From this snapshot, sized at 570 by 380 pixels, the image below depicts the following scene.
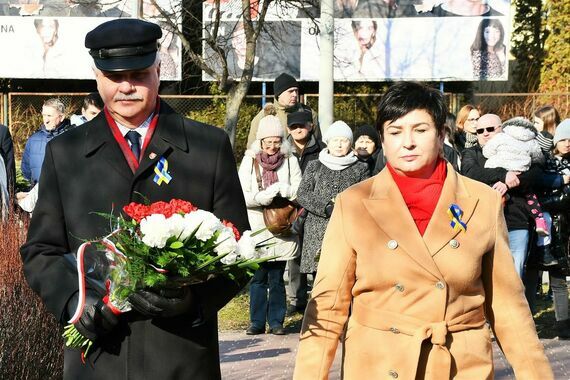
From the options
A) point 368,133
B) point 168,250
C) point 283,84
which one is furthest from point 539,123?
point 168,250

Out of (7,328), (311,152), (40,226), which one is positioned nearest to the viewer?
(40,226)

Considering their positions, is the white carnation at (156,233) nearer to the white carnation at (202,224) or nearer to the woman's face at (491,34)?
the white carnation at (202,224)

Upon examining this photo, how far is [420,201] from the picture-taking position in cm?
417

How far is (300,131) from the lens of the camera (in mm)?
10938

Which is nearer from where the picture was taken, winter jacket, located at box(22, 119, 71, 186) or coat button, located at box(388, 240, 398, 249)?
coat button, located at box(388, 240, 398, 249)

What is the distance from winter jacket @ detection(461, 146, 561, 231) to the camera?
933cm

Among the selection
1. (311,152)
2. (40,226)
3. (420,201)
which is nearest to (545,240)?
(311,152)

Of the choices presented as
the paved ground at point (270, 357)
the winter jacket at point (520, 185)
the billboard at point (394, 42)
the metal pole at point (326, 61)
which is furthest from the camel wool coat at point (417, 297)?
the billboard at point (394, 42)

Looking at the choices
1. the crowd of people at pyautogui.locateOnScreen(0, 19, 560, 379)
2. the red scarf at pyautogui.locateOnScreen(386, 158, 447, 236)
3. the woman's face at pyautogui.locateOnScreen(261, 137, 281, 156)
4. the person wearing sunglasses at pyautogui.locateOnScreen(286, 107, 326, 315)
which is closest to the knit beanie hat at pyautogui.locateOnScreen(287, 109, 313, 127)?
the person wearing sunglasses at pyautogui.locateOnScreen(286, 107, 326, 315)

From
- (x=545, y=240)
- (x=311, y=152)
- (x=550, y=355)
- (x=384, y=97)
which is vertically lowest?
(x=550, y=355)

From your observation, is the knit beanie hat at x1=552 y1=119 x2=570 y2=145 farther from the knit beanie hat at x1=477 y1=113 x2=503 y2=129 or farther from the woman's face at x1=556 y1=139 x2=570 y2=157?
the knit beanie hat at x1=477 y1=113 x2=503 y2=129

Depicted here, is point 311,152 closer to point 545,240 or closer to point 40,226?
point 545,240

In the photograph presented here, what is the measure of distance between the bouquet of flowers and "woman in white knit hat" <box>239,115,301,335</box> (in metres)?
6.14

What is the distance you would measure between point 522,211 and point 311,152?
242 cm
